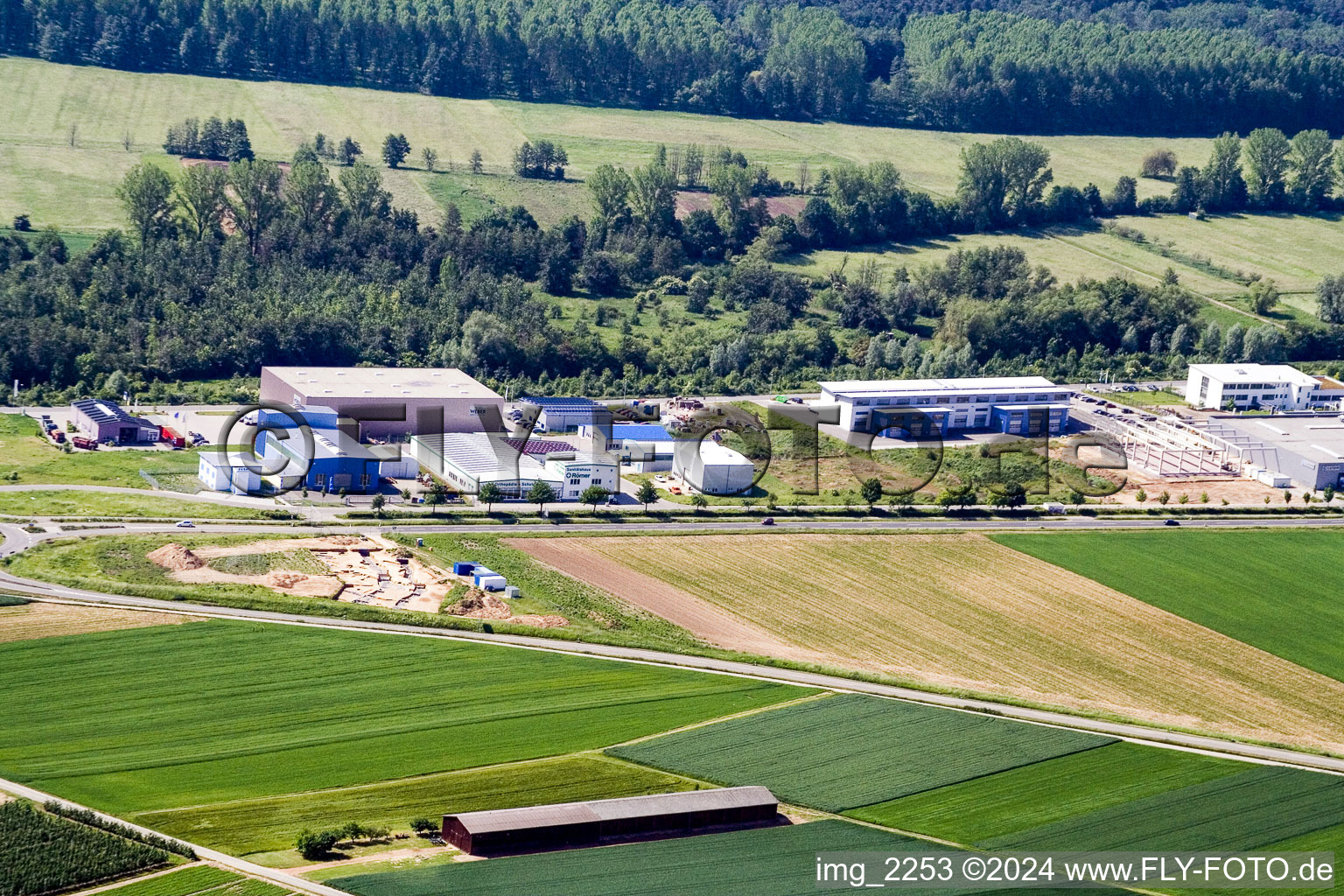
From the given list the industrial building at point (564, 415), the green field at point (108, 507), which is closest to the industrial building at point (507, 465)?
the industrial building at point (564, 415)

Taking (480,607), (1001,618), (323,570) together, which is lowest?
(1001,618)

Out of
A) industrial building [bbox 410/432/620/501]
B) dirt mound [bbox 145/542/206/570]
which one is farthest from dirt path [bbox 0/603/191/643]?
industrial building [bbox 410/432/620/501]

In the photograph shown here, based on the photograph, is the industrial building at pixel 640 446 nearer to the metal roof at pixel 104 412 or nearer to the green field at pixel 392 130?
the metal roof at pixel 104 412

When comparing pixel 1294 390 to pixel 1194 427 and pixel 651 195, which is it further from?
pixel 651 195

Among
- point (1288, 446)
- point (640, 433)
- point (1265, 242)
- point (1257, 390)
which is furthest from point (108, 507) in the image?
point (1265, 242)

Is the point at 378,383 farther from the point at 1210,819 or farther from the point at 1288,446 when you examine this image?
the point at 1210,819

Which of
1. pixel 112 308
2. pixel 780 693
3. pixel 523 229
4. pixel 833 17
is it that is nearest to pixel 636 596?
pixel 780 693
